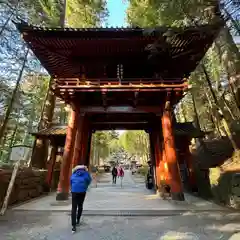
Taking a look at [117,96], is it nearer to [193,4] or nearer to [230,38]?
[193,4]

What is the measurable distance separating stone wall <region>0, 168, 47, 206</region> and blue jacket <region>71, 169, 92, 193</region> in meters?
3.92

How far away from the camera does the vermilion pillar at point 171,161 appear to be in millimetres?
10391

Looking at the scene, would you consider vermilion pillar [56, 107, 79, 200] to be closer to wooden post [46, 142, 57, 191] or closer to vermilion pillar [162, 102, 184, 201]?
vermilion pillar [162, 102, 184, 201]

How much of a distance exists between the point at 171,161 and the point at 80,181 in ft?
17.7

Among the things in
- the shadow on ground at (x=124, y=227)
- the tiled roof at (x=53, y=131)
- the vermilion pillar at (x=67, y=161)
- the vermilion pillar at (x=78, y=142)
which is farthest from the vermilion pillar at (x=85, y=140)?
the shadow on ground at (x=124, y=227)

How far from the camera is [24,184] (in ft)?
36.7

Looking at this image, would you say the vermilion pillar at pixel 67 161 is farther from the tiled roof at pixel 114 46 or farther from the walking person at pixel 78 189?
the walking person at pixel 78 189

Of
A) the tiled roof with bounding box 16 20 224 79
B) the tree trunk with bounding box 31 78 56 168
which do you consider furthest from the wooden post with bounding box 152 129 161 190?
the tree trunk with bounding box 31 78 56 168

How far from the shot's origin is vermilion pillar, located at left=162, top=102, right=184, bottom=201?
1039 cm

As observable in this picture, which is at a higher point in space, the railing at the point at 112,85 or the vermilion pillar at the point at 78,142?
the railing at the point at 112,85

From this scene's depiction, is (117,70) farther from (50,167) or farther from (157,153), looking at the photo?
(50,167)

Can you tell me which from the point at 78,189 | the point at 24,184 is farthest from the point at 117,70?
the point at 78,189

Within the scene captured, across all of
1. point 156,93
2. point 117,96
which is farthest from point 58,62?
point 156,93

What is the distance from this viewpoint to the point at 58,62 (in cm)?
1214
